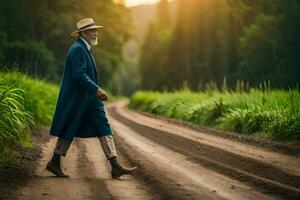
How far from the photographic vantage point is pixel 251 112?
14648 millimetres

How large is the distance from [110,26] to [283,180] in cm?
3840

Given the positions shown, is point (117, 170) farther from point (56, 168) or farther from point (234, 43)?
point (234, 43)

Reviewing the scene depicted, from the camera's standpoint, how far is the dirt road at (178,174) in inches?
252

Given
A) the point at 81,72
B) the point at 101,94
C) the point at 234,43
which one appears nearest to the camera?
the point at 101,94

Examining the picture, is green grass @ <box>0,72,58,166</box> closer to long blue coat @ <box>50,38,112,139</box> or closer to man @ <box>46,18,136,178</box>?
man @ <box>46,18,136,178</box>

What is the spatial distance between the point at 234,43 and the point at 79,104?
40506 mm

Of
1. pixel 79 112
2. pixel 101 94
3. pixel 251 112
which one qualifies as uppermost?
pixel 101 94

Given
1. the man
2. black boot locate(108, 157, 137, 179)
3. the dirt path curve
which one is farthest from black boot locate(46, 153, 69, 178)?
black boot locate(108, 157, 137, 179)

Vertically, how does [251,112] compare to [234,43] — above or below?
below

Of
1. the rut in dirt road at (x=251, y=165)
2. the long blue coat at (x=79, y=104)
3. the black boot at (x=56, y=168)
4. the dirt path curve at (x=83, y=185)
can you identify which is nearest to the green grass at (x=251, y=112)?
the rut in dirt road at (x=251, y=165)

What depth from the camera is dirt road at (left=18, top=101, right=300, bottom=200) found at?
21.0ft

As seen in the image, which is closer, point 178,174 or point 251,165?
point 178,174

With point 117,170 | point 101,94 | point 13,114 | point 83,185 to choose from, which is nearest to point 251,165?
point 117,170

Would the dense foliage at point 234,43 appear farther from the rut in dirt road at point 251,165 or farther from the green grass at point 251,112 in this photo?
the rut in dirt road at point 251,165
